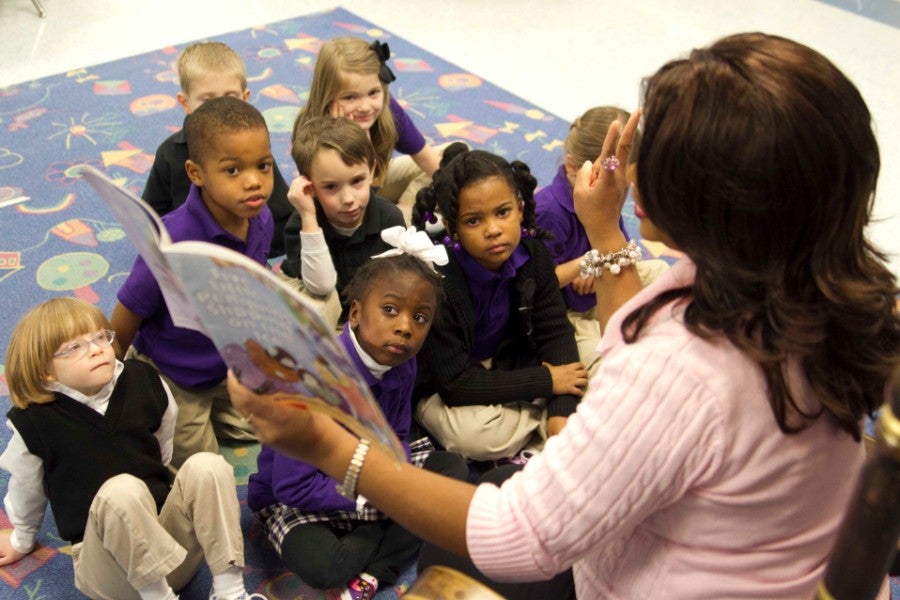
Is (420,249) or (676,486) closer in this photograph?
(676,486)

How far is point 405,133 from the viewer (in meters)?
2.36

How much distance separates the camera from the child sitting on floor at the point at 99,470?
1.36m

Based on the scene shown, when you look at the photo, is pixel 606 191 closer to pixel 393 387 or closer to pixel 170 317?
pixel 393 387

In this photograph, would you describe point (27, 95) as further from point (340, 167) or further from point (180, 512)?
point (180, 512)

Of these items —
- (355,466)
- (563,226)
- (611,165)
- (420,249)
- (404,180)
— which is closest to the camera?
(355,466)

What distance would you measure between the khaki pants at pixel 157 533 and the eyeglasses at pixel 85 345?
0.66 feet

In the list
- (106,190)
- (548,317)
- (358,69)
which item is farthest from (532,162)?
(106,190)

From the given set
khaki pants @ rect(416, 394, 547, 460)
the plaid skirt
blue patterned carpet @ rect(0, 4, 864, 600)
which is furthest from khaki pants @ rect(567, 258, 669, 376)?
the plaid skirt

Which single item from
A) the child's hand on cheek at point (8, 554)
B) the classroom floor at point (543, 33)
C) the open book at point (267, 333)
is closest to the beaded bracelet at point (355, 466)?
the open book at point (267, 333)

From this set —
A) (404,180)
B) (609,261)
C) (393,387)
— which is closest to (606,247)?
(609,261)

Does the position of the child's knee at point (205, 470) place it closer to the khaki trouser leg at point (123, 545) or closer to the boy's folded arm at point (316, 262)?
the khaki trouser leg at point (123, 545)

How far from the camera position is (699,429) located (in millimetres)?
782

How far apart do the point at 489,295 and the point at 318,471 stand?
Result: 19.7 inches

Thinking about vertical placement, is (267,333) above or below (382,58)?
above
